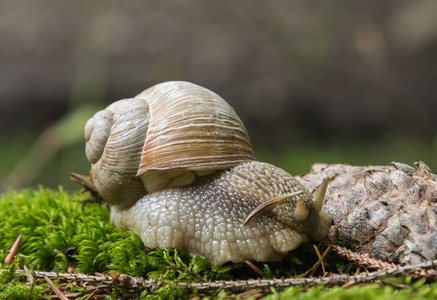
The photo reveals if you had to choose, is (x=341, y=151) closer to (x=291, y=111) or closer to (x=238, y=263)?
(x=291, y=111)

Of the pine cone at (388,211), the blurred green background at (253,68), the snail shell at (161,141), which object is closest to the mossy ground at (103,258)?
the pine cone at (388,211)

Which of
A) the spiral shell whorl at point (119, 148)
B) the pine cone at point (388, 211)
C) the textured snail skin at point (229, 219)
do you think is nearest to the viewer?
the pine cone at point (388, 211)

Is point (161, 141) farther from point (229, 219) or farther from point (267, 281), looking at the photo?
point (267, 281)

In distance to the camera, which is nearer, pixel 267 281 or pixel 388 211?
pixel 267 281

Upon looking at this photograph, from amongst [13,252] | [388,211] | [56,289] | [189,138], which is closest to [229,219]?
[189,138]

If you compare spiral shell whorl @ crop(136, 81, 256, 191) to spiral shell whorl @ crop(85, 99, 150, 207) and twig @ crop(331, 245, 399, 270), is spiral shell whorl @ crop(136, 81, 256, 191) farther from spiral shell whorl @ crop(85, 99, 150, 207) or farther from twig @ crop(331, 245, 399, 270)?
twig @ crop(331, 245, 399, 270)

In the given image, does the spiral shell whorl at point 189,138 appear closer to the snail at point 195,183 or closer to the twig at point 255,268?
the snail at point 195,183
